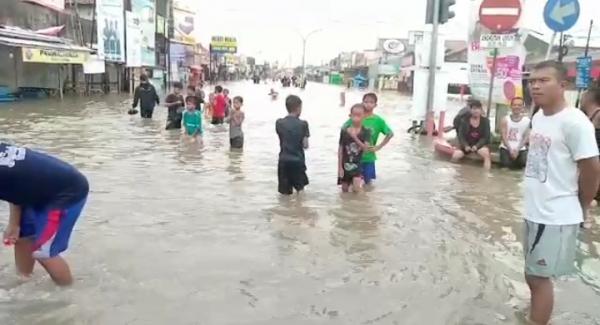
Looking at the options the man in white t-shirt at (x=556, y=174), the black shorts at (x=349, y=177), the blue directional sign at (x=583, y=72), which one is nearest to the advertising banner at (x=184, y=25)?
the blue directional sign at (x=583, y=72)

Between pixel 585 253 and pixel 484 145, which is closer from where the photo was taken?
pixel 585 253

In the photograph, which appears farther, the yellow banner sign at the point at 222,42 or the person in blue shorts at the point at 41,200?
the yellow banner sign at the point at 222,42

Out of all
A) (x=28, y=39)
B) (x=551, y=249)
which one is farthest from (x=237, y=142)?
(x=28, y=39)

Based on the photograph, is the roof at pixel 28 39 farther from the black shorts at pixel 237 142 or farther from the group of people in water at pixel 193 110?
the black shorts at pixel 237 142

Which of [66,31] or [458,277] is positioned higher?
[66,31]

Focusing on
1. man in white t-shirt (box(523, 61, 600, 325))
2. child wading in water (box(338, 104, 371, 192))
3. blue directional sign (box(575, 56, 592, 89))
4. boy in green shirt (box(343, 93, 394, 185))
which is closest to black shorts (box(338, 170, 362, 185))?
child wading in water (box(338, 104, 371, 192))

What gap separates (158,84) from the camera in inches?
1731

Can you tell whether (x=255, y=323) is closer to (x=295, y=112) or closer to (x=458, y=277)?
(x=458, y=277)

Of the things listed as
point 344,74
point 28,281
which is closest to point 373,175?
point 28,281

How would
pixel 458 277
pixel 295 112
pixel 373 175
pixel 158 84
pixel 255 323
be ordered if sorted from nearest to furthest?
1. pixel 255 323
2. pixel 458 277
3. pixel 295 112
4. pixel 373 175
5. pixel 158 84

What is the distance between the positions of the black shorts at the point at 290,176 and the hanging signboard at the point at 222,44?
263ft

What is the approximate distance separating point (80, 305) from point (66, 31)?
105 feet

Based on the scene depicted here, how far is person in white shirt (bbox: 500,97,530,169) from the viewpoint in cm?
987

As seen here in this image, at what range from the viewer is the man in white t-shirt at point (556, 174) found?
3.65 m
